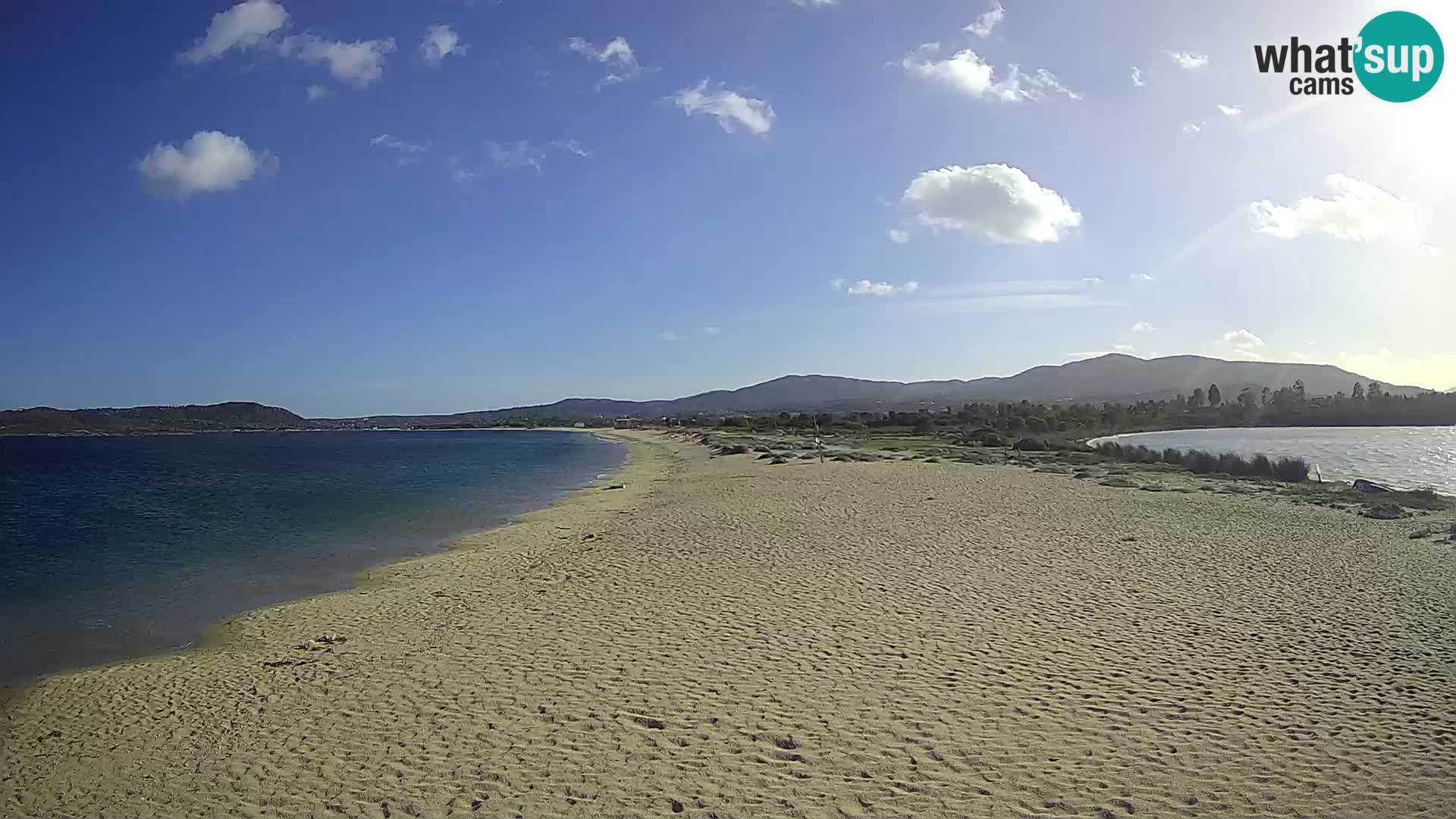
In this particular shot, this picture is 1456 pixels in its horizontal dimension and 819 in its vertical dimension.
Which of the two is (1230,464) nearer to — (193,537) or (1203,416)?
(193,537)

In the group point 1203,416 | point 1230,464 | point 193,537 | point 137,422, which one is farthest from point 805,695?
point 137,422

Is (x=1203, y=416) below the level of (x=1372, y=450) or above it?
above

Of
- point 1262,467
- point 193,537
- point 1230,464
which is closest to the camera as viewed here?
point 193,537

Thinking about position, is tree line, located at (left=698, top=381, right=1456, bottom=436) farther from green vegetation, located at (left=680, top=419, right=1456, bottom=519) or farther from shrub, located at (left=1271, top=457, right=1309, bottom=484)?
shrub, located at (left=1271, top=457, right=1309, bottom=484)

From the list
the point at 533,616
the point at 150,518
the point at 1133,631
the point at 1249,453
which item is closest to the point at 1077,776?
the point at 1133,631

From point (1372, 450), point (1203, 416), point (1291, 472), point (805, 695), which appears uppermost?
point (1203, 416)

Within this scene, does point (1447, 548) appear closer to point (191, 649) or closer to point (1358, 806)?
point (1358, 806)

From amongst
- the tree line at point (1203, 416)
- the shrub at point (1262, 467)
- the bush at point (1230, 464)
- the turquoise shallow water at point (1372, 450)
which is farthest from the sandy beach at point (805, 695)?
the tree line at point (1203, 416)
